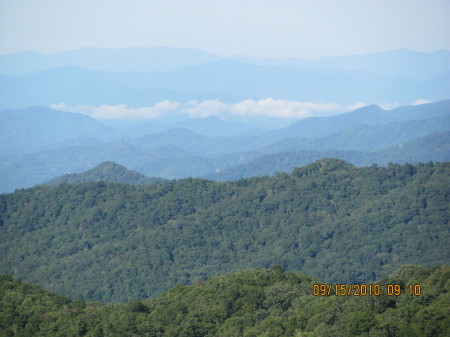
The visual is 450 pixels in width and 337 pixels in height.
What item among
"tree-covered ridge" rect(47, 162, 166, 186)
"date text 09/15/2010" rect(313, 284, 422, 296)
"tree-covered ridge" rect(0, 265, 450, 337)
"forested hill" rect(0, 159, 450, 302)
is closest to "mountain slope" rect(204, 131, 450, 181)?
"tree-covered ridge" rect(47, 162, 166, 186)

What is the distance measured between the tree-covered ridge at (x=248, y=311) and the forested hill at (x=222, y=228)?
2449cm

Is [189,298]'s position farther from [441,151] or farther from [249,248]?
[441,151]

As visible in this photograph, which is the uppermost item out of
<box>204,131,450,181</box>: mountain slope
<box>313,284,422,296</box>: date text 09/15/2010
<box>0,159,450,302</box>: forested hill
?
<box>313,284,422,296</box>: date text 09/15/2010

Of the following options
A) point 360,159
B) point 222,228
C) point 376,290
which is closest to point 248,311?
point 376,290

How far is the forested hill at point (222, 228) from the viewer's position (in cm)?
7212

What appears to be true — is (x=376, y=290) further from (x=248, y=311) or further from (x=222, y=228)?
(x=222, y=228)

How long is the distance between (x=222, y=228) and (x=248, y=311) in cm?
4319

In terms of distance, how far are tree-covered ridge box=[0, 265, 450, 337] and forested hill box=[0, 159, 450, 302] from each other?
80.3 ft

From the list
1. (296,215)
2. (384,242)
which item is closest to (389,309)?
(384,242)

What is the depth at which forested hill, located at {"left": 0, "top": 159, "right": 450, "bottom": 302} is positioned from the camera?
72125 mm

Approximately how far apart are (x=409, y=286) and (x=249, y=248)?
42.9 meters

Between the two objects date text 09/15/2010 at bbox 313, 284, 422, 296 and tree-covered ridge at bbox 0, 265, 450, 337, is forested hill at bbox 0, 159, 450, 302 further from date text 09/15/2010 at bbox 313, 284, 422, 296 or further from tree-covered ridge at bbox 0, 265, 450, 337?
date text 09/15/2010 at bbox 313, 284, 422, 296

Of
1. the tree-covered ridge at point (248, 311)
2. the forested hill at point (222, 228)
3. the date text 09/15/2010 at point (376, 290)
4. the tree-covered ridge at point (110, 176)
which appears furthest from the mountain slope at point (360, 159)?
the date text 09/15/2010 at point (376, 290)

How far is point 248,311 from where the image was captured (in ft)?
130
